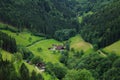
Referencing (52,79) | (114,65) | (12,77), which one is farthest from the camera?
(114,65)

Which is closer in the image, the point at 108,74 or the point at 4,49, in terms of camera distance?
the point at 108,74

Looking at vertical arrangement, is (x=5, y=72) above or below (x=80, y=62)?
above

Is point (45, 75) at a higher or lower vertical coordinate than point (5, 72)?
lower

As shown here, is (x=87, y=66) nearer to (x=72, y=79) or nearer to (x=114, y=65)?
(x=114, y=65)

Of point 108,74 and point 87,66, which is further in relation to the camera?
point 87,66

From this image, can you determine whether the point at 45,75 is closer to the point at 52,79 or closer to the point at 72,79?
the point at 52,79

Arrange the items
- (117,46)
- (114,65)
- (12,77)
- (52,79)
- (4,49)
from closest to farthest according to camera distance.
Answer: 1. (12,77)
2. (52,79)
3. (114,65)
4. (4,49)
5. (117,46)

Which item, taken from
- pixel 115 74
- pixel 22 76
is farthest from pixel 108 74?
pixel 22 76

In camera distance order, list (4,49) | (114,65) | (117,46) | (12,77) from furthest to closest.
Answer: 1. (117,46)
2. (4,49)
3. (114,65)
4. (12,77)

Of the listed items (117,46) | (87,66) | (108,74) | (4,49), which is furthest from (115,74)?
(4,49)

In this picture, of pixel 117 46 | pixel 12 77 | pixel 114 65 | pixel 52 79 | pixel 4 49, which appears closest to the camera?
pixel 12 77
